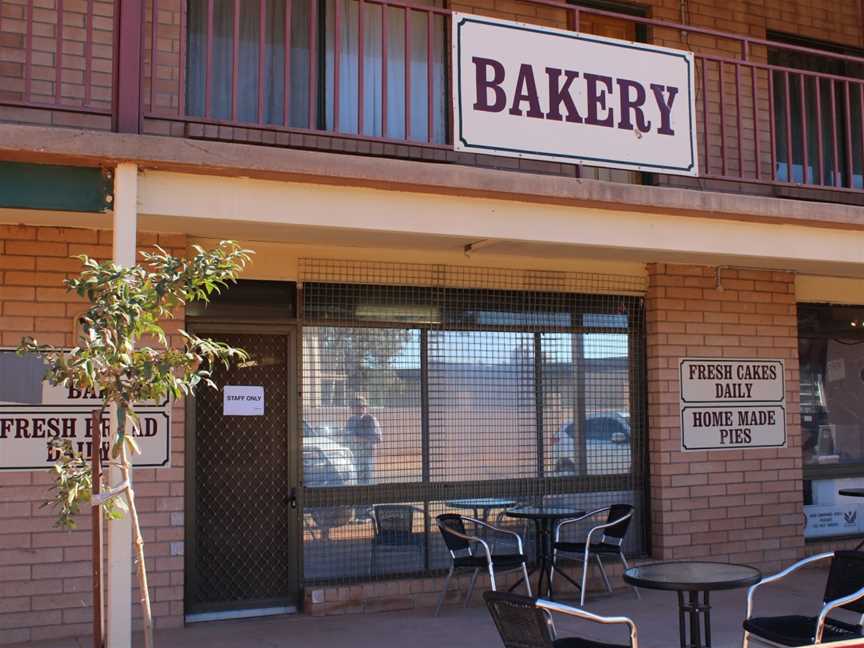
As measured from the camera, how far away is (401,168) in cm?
634

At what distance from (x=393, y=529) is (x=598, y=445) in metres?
2.09

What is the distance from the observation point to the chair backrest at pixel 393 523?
823 cm

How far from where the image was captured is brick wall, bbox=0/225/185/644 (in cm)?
682

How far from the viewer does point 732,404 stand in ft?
30.7

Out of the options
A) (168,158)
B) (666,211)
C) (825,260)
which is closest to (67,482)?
(168,158)

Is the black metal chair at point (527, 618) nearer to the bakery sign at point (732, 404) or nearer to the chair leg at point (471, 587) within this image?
the chair leg at point (471, 587)

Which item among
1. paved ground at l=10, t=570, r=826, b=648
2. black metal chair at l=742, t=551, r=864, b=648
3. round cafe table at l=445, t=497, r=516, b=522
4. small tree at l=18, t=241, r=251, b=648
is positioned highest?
small tree at l=18, t=241, r=251, b=648

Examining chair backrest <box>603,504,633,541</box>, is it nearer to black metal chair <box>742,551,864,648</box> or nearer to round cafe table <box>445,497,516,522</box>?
round cafe table <box>445,497,516,522</box>

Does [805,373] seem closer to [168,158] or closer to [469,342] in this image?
[469,342]

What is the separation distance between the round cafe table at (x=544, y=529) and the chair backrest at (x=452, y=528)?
1.40 feet

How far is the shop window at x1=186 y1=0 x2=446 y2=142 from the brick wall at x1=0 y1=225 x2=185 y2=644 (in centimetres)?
143

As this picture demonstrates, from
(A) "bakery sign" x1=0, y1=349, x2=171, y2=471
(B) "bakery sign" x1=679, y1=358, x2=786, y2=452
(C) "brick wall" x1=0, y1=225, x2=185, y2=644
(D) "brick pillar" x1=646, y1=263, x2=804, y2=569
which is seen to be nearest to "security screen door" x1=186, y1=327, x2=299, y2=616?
(C) "brick wall" x1=0, y1=225, x2=185, y2=644

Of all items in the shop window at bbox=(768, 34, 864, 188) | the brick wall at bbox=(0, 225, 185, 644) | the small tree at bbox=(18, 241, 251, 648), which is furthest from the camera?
the shop window at bbox=(768, 34, 864, 188)

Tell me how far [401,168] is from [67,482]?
2.93 m
